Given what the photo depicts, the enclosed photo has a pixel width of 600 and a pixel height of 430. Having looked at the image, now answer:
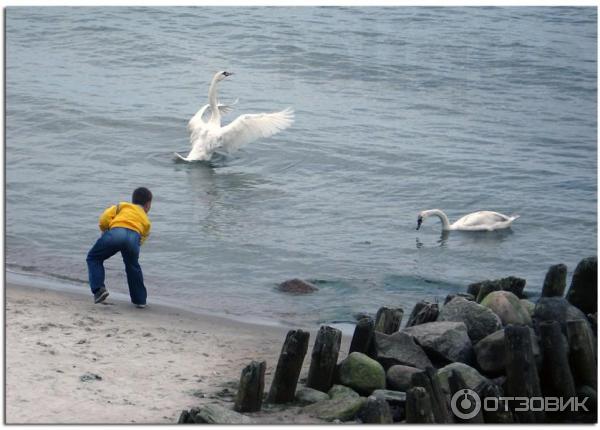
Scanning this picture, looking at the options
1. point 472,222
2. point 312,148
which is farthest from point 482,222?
point 312,148

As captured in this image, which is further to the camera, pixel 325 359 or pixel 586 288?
pixel 586 288

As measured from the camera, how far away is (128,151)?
19797 mm

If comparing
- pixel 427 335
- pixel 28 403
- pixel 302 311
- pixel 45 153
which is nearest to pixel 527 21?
pixel 45 153

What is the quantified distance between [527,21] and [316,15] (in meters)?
5.39

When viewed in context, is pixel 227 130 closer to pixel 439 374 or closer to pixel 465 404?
pixel 439 374

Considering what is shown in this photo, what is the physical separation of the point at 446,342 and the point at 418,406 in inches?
66.9

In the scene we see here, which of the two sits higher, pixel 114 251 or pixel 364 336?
pixel 114 251

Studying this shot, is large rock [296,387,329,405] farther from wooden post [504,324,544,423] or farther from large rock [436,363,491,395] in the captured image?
wooden post [504,324,544,423]

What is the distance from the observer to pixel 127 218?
33.9ft

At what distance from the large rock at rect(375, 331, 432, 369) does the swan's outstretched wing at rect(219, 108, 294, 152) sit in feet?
33.4

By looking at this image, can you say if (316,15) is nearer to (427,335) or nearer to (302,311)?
(302,311)

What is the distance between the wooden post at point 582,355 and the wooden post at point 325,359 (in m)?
1.85

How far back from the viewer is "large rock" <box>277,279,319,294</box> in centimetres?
1252

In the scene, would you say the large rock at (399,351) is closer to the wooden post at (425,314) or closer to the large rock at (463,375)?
the large rock at (463,375)
